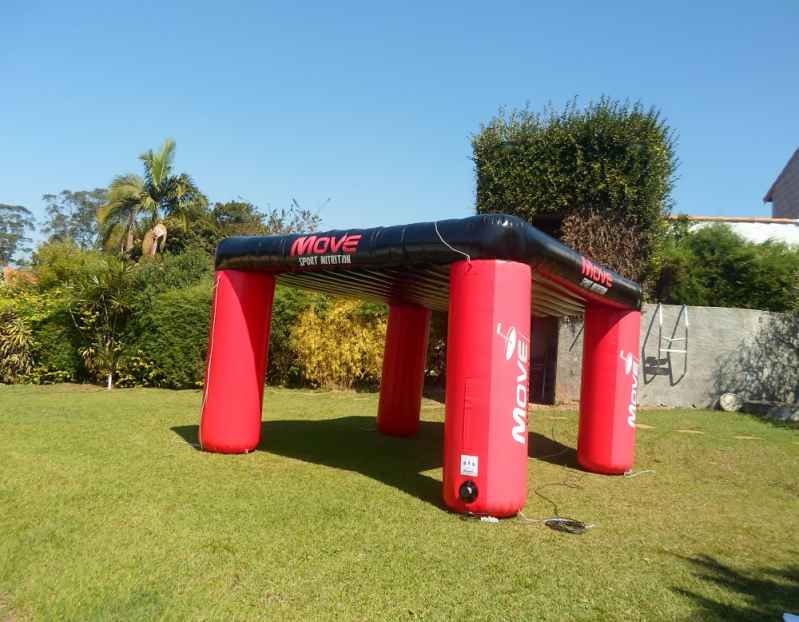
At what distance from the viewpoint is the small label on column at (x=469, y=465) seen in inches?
204

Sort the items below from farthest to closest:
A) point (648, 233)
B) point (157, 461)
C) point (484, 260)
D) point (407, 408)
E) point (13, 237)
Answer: point (13, 237) < point (648, 233) < point (407, 408) < point (157, 461) < point (484, 260)

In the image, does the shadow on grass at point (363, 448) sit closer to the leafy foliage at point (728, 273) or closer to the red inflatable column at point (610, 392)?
the red inflatable column at point (610, 392)

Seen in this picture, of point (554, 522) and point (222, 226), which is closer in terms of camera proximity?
point (554, 522)

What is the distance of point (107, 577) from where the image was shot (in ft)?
12.4

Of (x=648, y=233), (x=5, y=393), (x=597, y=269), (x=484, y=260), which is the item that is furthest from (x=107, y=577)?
(x=648, y=233)

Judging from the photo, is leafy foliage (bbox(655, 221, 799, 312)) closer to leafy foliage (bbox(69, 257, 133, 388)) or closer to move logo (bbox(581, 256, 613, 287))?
move logo (bbox(581, 256, 613, 287))

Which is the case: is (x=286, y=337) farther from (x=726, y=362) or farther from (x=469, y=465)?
(x=469, y=465)

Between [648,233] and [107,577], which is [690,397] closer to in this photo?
[648,233]

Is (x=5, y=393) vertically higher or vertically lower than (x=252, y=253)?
lower

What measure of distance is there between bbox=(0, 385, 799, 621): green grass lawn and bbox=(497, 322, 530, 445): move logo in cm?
81

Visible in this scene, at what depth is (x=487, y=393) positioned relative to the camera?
521 cm

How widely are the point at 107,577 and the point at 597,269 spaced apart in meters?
5.58

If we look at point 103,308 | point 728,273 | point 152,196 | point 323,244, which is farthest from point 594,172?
point 152,196

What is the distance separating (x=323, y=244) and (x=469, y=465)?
2.87 m
